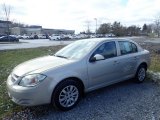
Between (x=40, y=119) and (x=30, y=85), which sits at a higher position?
(x=30, y=85)

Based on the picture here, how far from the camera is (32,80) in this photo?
3.98 meters

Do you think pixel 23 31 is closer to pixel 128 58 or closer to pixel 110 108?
pixel 128 58

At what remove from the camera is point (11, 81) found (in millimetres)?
4344

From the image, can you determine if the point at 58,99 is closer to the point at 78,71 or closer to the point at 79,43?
the point at 78,71

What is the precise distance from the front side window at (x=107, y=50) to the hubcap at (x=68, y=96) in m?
1.06

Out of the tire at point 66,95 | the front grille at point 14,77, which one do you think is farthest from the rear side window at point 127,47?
the front grille at point 14,77

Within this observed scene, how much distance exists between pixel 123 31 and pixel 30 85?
83.8 metres

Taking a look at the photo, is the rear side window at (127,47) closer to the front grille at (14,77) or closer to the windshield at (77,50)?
the windshield at (77,50)

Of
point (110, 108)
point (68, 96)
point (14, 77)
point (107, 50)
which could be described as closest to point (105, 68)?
point (107, 50)

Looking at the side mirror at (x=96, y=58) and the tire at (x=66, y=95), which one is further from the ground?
the side mirror at (x=96, y=58)

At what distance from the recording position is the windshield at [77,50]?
4884mm

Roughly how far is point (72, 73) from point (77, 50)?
1000mm

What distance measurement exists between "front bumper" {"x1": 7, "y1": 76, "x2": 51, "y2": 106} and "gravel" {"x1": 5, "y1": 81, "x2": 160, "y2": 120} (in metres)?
0.36

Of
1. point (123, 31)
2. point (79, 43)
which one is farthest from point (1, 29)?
point (79, 43)
